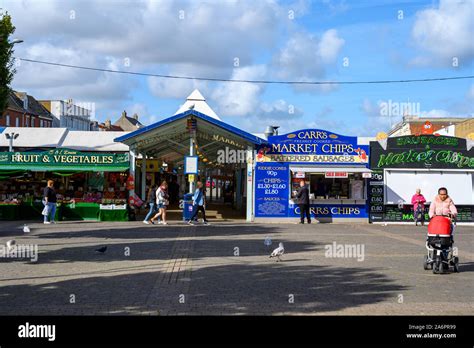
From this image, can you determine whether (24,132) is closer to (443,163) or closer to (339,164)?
(339,164)

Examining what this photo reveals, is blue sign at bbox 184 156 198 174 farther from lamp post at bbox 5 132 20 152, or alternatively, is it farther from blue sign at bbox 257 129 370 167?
lamp post at bbox 5 132 20 152

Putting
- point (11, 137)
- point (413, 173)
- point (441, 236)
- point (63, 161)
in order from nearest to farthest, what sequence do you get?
point (441, 236) < point (413, 173) < point (63, 161) < point (11, 137)

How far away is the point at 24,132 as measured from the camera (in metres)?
36.7

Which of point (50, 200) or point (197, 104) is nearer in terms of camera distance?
point (50, 200)

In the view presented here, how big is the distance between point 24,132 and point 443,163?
25978mm

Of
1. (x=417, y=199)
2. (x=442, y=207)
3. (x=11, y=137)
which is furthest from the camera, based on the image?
(x=11, y=137)

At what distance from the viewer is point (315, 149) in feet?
82.6

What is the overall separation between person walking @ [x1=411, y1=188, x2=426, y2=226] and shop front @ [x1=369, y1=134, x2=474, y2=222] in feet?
1.98

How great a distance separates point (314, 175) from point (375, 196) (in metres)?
2.93

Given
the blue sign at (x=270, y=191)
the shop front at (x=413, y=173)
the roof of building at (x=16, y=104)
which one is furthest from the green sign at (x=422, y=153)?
the roof of building at (x=16, y=104)

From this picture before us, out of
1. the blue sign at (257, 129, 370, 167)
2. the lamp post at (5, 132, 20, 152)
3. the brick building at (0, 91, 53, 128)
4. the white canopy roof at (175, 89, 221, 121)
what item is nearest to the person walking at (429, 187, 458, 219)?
the blue sign at (257, 129, 370, 167)

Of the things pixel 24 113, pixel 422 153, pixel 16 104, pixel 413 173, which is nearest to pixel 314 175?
pixel 413 173

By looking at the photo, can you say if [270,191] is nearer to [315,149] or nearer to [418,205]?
[315,149]

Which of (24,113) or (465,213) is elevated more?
(24,113)
